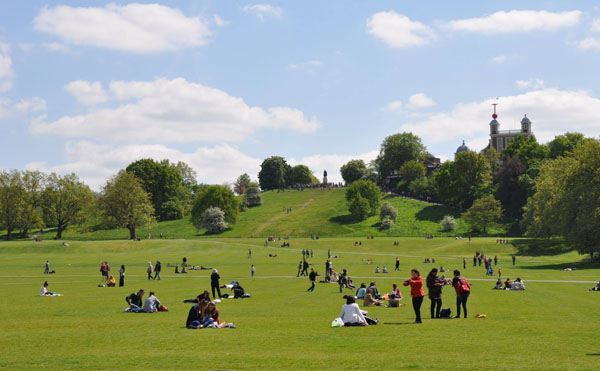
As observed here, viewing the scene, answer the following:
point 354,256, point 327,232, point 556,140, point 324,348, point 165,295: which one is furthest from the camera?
point 556,140

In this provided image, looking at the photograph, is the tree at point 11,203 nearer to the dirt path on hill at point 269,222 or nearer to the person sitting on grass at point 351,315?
the dirt path on hill at point 269,222

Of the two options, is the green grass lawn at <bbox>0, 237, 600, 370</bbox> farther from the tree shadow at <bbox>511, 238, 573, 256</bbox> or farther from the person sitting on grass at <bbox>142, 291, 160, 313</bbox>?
the tree shadow at <bbox>511, 238, 573, 256</bbox>

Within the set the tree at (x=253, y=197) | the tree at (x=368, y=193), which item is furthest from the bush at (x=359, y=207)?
the tree at (x=253, y=197)

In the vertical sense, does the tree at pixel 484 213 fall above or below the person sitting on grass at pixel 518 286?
above

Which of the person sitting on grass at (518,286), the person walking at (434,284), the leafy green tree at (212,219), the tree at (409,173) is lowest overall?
the person sitting on grass at (518,286)

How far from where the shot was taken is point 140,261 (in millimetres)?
73875

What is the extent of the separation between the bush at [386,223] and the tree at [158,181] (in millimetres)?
63447

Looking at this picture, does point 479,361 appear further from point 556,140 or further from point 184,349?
point 556,140

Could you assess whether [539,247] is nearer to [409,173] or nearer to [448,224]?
[448,224]

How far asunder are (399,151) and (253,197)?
5161 centimetres

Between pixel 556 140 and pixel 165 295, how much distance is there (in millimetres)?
125206

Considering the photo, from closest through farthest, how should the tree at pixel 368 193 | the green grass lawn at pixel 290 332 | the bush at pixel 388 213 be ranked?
the green grass lawn at pixel 290 332, the bush at pixel 388 213, the tree at pixel 368 193

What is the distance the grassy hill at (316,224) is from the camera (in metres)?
123

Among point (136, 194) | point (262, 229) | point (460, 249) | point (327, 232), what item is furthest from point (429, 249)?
point (136, 194)
